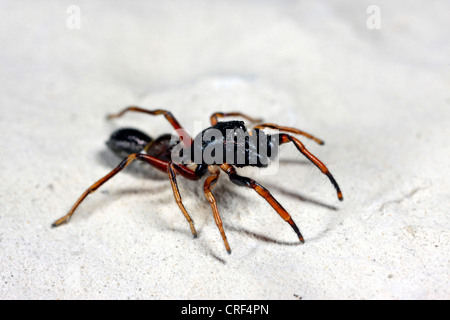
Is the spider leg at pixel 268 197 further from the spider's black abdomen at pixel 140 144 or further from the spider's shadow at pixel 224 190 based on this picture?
the spider's black abdomen at pixel 140 144

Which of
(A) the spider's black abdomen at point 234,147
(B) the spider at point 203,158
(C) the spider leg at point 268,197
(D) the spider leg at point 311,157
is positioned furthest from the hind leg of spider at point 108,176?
(D) the spider leg at point 311,157

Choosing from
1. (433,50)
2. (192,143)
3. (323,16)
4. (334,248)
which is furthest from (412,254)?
(323,16)

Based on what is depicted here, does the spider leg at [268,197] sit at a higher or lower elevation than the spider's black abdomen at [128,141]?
higher

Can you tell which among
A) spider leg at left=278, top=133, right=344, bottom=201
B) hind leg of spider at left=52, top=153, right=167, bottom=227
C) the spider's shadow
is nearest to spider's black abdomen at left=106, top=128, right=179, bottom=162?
the spider's shadow

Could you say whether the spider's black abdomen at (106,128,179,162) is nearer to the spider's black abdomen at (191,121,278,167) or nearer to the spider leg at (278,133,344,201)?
the spider's black abdomen at (191,121,278,167)

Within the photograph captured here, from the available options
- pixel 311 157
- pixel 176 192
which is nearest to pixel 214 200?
pixel 176 192

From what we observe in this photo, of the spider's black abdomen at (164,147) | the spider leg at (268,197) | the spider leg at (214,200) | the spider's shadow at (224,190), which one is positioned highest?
the spider leg at (268,197)

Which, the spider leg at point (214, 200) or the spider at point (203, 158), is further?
the spider at point (203, 158)

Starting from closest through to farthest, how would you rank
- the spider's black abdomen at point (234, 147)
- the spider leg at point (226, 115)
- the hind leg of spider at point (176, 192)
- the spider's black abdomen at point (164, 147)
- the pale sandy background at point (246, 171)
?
the pale sandy background at point (246, 171) → the hind leg of spider at point (176, 192) → the spider's black abdomen at point (234, 147) → the spider's black abdomen at point (164, 147) → the spider leg at point (226, 115)
